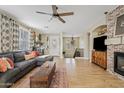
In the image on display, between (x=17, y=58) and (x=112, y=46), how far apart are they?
3638mm

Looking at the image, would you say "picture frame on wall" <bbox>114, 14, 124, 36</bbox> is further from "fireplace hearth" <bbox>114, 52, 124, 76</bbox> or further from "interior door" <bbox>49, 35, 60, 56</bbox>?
"interior door" <bbox>49, 35, 60, 56</bbox>

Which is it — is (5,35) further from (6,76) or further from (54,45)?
(54,45)

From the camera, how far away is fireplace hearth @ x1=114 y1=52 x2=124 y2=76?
487 cm

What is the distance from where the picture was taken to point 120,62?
16.6 feet

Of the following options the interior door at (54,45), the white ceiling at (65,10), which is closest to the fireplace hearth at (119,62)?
the white ceiling at (65,10)

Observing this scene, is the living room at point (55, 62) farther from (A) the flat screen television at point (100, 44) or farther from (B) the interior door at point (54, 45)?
(B) the interior door at point (54, 45)

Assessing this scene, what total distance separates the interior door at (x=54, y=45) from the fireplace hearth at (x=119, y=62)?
9.76 metres

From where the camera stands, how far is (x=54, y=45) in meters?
14.9

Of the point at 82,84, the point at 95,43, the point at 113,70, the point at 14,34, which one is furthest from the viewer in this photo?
the point at 95,43

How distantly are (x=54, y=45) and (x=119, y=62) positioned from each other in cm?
1007

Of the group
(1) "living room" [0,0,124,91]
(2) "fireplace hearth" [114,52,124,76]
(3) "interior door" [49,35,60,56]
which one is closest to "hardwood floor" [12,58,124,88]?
(1) "living room" [0,0,124,91]

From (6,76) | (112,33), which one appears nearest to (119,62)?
(112,33)
